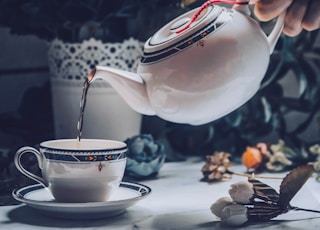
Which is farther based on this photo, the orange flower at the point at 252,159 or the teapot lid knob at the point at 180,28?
the orange flower at the point at 252,159

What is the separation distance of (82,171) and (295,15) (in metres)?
0.28

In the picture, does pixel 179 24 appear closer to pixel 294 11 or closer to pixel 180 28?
pixel 180 28

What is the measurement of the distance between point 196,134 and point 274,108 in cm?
14

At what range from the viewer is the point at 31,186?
0.84 metres

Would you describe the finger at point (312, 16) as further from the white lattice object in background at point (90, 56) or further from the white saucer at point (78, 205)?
the white lattice object in background at point (90, 56)

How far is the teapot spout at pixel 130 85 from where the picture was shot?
795 millimetres

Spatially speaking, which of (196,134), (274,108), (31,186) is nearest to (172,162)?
(196,134)

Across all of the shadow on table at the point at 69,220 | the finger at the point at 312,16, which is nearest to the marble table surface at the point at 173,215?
the shadow on table at the point at 69,220

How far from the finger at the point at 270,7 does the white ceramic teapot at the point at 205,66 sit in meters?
0.01

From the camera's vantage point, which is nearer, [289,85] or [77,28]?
[77,28]

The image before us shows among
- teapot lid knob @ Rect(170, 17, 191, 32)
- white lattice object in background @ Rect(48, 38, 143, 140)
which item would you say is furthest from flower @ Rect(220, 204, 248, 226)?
white lattice object in background @ Rect(48, 38, 143, 140)

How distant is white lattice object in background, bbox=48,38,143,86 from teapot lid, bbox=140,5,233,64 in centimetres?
28

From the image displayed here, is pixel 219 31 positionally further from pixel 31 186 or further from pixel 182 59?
pixel 31 186

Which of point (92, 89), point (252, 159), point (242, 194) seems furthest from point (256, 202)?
point (92, 89)
